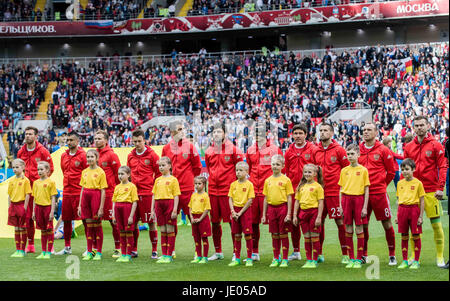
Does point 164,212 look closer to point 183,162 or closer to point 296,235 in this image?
point 183,162

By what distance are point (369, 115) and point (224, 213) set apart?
726 inches

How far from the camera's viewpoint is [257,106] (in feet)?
98.5

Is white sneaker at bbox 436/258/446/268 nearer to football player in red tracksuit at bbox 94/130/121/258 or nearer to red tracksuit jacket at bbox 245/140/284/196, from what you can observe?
red tracksuit jacket at bbox 245/140/284/196

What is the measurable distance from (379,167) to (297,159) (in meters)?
1.22

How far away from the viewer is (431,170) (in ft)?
29.7

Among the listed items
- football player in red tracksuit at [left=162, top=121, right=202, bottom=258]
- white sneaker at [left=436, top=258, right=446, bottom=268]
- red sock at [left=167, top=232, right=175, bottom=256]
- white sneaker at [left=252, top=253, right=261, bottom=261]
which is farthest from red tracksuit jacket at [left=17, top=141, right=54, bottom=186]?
white sneaker at [left=436, top=258, right=446, bottom=268]

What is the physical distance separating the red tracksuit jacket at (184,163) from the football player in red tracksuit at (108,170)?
95 centimetres

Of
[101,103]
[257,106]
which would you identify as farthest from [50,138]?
[257,106]

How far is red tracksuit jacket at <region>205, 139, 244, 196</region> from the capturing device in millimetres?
9961

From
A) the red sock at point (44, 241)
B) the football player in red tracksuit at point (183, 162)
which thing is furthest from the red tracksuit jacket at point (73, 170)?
the football player in red tracksuit at point (183, 162)

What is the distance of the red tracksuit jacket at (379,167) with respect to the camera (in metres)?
9.16

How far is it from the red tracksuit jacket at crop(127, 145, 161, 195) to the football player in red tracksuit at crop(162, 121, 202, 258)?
11.1 inches

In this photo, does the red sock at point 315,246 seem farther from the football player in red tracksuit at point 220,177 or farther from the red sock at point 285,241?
the football player in red tracksuit at point 220,177

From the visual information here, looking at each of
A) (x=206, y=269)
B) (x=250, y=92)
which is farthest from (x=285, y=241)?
(x=250, y=92)
